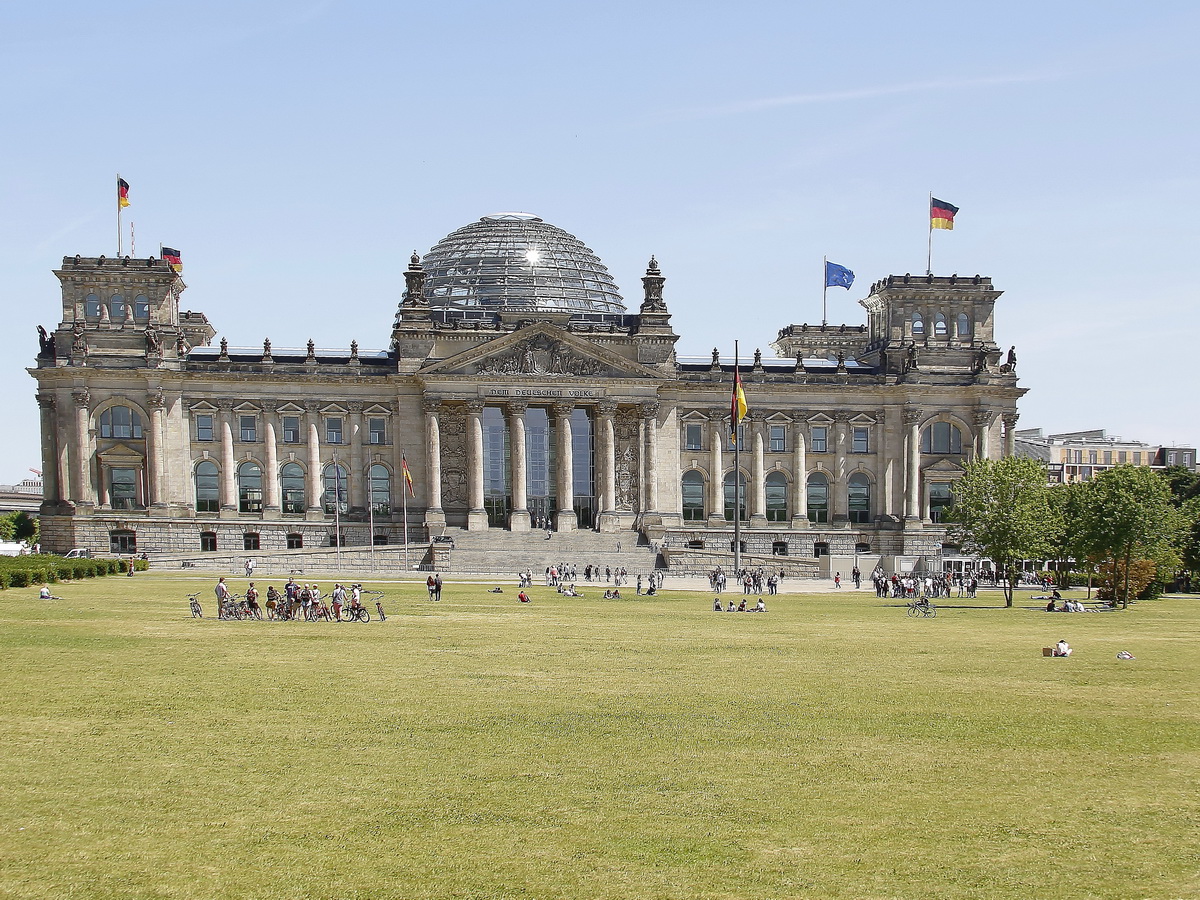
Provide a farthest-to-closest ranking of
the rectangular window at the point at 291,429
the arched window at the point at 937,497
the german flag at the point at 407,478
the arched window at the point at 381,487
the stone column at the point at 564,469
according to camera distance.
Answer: the arched window at the point at 937,497 < the arched window at the point at 381,487 < the rectangular window at the point at 291,429 < the stone column at the point at 564,469 < the german flag at the point at 407,478

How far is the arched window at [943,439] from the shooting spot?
114 m

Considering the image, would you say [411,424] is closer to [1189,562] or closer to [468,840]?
[1189,562]

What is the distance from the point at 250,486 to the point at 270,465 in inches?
99.0

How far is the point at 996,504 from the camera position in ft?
247

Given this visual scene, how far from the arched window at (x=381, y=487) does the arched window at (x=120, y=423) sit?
61.2 ft

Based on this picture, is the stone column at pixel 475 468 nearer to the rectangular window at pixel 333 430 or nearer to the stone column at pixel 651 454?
the rectangular window at pixel 333 430

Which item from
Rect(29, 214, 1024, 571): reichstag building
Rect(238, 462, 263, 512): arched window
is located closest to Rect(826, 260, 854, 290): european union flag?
Rect(29, 214, 1024, 571): reichstag building

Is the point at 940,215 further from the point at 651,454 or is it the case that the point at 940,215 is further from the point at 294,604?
the point at 294,604

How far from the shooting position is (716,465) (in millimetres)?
111688

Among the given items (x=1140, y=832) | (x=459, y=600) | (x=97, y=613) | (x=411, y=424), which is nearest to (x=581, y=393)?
(x=411, y=424)

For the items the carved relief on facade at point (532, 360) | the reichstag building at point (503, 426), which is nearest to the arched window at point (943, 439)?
the reichstag building at point (503, 426)

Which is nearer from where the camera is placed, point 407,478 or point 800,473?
point 407,478

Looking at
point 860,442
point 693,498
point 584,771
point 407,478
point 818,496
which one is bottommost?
point 584,771

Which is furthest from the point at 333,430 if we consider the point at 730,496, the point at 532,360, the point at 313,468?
the point at 730,496
